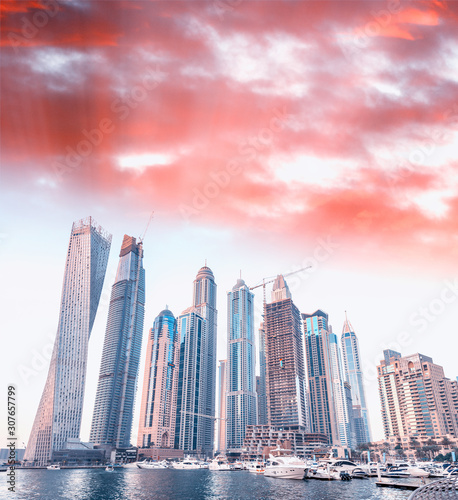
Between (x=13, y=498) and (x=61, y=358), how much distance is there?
132498 millimetres

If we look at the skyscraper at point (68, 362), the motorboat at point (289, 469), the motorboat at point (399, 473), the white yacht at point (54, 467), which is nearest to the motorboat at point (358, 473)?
the motorboat at point (399, 473)

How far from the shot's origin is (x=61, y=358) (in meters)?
183

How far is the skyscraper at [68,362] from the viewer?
183625mm

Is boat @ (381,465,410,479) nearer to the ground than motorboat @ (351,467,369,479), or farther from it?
farther from it

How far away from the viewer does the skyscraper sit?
18362cm

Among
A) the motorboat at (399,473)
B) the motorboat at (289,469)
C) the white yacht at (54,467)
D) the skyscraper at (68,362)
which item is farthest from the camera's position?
the skyscraper at (68,362)

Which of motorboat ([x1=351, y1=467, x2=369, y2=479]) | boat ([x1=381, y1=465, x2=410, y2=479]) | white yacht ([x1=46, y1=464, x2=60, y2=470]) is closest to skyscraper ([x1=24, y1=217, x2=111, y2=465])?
white yacht ([x1=46, y1=464, x2=60, y2=470])

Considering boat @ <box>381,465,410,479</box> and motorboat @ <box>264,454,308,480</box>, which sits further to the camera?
motorboat @ <box>264,454,308,480</box>

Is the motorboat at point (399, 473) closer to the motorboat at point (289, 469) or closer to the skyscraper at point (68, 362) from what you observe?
the motorboat at point (289, 469)

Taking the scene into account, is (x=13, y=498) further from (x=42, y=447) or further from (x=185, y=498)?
(x=42, y=447)

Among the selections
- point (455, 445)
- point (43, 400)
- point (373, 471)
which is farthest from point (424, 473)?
point (43, 400)

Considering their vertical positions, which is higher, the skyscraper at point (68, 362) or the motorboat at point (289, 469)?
the skyscraper at point (68, 362)

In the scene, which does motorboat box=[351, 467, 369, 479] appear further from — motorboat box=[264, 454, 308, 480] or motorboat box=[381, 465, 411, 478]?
motorboat box=[264, 454, 308, 480]

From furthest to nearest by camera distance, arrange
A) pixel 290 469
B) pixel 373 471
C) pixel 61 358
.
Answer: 1. pixel 61 358
2. pixel 373 471
3. pixel 290 469
